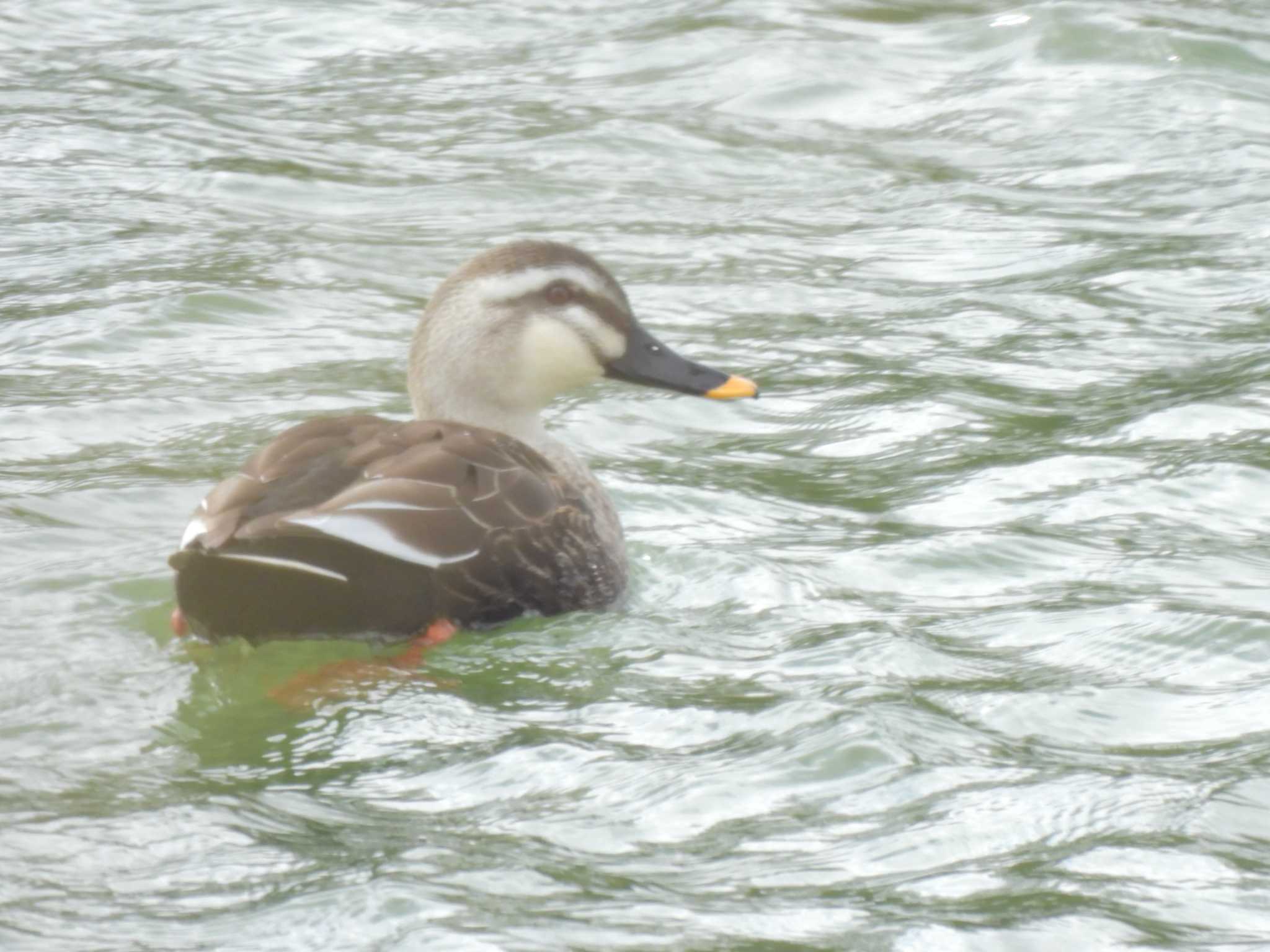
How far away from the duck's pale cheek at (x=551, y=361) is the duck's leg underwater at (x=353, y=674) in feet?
3.86

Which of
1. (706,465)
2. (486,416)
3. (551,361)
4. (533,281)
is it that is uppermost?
(533,281)

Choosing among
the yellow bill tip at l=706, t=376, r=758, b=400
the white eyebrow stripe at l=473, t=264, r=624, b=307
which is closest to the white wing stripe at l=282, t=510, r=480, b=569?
the white eyebrow stripe at l=473, t=264, r=624, b=307

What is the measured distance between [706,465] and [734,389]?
2.90 ft

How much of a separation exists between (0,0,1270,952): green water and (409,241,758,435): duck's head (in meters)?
0.67

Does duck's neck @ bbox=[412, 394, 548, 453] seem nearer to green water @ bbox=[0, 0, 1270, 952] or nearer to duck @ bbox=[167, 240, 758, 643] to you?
duck @ bbox=[167, 240, 758, 643]

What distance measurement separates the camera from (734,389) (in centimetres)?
705

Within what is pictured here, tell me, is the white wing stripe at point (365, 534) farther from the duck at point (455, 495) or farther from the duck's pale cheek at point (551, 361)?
the duck's pale cheek at point (551, 361)

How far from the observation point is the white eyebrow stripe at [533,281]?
6.85 meters

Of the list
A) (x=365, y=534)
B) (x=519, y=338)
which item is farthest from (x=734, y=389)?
(x=365, y=534)

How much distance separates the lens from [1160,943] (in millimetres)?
4344

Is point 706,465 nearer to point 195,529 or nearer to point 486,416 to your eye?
point 486,416

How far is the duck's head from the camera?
6863 mm

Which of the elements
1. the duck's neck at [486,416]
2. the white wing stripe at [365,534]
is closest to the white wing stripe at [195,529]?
the white wing stripe at [365,534]

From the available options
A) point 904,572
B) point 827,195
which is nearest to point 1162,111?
point 827,195
